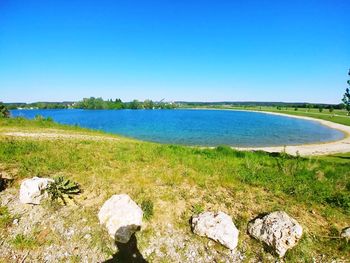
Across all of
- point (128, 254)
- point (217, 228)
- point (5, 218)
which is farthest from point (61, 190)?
point (217, 228)

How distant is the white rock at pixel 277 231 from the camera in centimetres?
653

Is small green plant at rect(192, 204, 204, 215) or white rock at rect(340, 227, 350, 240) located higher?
small green plant at rect(192, 204, 204, 215)

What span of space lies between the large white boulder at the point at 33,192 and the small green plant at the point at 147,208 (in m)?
3.42

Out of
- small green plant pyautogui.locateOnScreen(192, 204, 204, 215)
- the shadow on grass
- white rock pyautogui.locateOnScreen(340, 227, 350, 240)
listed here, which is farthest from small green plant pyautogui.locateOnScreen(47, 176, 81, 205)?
white rock pyautogui.locateOnScreen(340, 227, 350, 240)

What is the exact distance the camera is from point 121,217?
7.31m

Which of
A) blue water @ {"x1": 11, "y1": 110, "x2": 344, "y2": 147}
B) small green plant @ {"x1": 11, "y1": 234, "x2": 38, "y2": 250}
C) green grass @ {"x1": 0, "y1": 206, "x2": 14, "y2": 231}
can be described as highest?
green grass @ {"x1": 0, "y1": 206, "x2": 14, "y2": 231}

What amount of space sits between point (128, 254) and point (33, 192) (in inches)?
158

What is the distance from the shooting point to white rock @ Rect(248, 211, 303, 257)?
6.53 metres

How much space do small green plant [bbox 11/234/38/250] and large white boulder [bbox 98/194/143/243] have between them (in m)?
1.86

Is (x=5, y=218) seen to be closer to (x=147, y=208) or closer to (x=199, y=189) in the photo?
(x=147, y=208)

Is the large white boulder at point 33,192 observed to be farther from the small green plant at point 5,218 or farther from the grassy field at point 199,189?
the grassy field at point 199,189

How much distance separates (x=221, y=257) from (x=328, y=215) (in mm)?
4015

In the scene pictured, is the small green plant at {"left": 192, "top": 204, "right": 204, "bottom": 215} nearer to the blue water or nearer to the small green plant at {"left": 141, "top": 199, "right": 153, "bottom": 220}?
the small green plant at {"left": 141, "top": 199, "right": 153, "bottom": 220}

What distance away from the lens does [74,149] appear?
14359 millimetres
